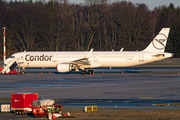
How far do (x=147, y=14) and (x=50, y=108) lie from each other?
7643 centimetres

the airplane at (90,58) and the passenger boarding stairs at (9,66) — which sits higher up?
the airplane at (90,58)

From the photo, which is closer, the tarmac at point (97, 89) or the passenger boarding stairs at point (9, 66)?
the tarmac at point (97, 89)

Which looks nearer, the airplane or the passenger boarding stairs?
the passenger boarding stairs

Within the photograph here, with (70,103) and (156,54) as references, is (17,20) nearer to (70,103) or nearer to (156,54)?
(156,54)

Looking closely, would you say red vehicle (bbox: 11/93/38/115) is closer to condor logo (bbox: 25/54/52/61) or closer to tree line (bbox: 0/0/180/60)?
condor logo (bbox: 25/54/52/61)

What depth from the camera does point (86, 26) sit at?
89.9m

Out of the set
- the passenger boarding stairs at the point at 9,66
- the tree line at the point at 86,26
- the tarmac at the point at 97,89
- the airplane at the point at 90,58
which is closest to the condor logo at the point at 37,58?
the airplane at the point at 90,58

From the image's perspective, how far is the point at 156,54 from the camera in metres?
48.6

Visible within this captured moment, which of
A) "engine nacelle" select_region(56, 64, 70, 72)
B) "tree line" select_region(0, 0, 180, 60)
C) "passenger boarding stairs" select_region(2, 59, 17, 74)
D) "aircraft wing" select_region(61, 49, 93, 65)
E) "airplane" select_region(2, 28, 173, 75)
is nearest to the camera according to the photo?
"engine nacelle" select_region(56, 64, 70, 72)

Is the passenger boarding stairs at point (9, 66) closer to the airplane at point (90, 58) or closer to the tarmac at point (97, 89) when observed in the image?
the airplane at point (90, 58)

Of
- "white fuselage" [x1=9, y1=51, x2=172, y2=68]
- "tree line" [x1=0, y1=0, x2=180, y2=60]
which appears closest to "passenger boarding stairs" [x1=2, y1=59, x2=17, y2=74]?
"white fuselage" [x1=9, y1=51, x2=172, y2=68]

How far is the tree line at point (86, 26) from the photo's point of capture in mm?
79250

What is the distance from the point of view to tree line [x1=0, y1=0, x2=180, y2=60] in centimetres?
7925

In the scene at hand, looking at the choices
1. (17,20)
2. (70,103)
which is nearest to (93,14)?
(17,20)
